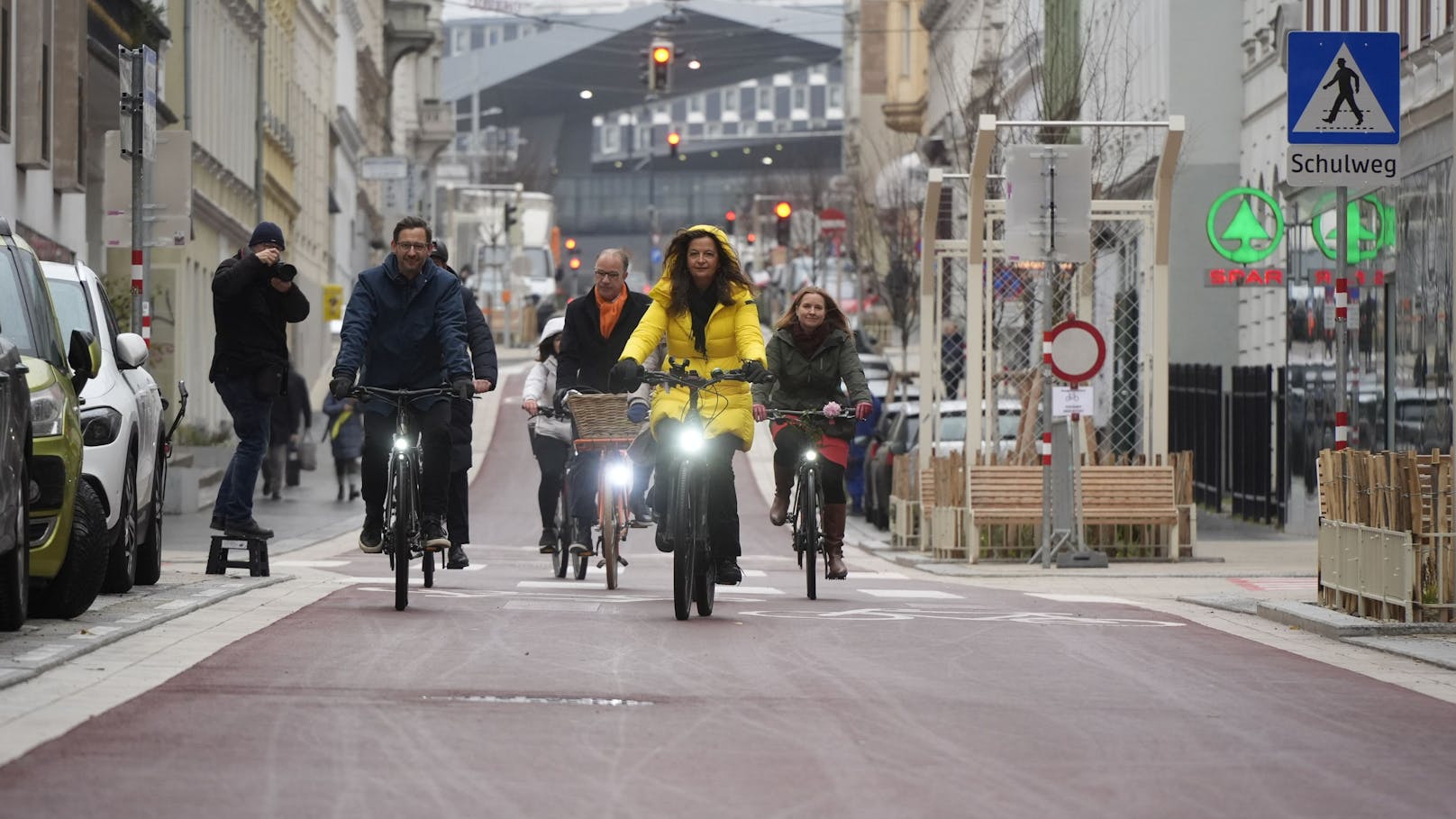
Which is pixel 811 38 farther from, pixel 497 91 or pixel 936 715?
pixel 936 715

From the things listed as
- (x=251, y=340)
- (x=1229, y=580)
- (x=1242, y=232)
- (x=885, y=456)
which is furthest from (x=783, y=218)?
(x=251, y=340)

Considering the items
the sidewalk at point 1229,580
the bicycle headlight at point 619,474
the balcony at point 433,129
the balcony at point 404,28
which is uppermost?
the balcony at point 404,28

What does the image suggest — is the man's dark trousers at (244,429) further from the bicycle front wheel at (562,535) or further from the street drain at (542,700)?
the street drain at (542,700)

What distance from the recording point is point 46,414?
1205 cm

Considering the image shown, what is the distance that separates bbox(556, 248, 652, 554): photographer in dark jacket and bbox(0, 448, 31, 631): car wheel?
547 cm

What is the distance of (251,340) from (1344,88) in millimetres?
6096

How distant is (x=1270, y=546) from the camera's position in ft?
88.4

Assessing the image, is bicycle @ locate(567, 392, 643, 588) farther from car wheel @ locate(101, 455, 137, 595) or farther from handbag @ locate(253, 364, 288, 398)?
car wheel @ locate(101, 455, 137, 595)

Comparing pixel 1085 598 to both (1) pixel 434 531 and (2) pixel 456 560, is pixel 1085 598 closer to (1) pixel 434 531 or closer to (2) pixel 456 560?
(2) pixel 456 560

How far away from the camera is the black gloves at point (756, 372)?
1301cm

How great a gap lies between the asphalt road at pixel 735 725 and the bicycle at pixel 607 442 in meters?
2.27

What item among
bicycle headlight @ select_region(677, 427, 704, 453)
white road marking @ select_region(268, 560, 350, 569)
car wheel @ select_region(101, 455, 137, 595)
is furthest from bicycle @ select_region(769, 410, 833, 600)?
white road marking @ select_region(268, 560, 350, 569)

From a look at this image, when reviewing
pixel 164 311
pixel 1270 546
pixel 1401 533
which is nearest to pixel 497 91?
pixel 164 311

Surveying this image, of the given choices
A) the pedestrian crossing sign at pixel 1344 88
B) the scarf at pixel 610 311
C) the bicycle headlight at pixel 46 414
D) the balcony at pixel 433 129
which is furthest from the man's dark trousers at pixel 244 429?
the balcony at pixel 433 129
